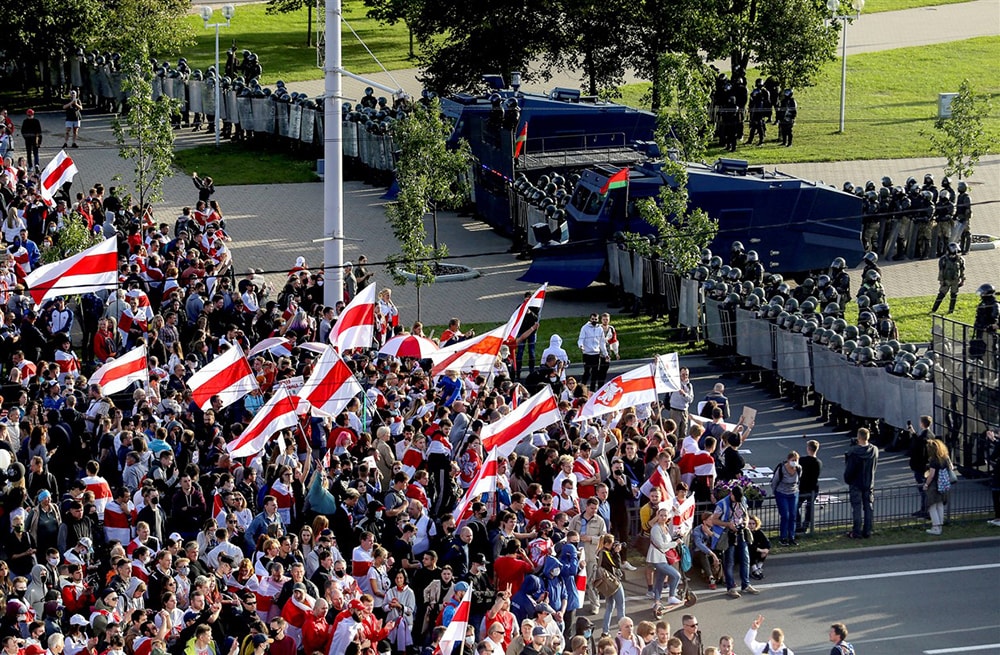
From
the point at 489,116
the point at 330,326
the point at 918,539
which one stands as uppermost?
the point at 489,116

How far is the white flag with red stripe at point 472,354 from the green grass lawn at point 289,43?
107ft

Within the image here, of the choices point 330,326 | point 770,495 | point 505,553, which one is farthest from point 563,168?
point 505,553

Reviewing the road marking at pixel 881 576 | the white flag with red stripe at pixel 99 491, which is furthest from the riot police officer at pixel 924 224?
the white flag with red stripe at pixel 99 491

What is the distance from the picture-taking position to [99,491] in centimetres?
2222

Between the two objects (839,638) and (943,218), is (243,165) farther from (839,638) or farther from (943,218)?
(839,638)

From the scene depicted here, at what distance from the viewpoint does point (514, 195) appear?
4084cm

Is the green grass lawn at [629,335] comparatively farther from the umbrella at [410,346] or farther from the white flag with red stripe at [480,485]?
the white flag with red stripe at [480,485]

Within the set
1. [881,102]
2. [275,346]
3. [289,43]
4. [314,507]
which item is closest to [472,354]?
[275,346]

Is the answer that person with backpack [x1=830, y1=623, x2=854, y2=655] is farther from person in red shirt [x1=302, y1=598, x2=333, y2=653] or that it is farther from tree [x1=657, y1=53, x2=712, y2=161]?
tree [x1=657, y1=53, x2=712, y2=161]

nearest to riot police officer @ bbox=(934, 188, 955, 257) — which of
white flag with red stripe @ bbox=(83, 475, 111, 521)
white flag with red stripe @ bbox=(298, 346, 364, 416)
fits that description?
white flag with red stripe @ bbox=(298, 346, 364, 416)

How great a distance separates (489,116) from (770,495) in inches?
777

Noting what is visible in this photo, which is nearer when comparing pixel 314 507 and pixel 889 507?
pixel 314 507

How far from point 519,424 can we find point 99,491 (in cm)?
528

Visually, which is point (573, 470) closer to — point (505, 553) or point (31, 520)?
point (505, 553)
